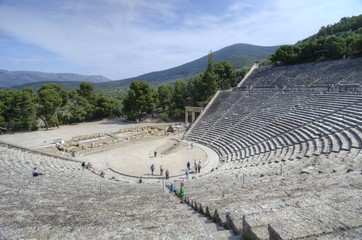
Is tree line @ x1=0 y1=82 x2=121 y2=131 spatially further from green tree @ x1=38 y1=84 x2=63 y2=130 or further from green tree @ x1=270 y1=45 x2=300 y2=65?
green tree @ x1=270 y1=45 x2=300 y2=65

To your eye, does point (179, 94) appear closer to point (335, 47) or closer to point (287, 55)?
point (287, 55)

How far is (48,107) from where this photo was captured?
35.5 m

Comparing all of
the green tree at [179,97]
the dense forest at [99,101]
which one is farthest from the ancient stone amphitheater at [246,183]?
the green tree at [179,97]

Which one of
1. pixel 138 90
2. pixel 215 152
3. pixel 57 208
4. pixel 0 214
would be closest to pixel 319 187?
pixel 57 208

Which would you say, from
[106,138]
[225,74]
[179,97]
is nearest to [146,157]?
[106,138]

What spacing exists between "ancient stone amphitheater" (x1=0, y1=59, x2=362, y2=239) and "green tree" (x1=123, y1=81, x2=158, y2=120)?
11.9 m

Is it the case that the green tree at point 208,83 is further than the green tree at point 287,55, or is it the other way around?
the green tree at point 287,55

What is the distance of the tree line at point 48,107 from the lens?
111 ft

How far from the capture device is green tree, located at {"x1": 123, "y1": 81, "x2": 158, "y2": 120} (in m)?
40.4

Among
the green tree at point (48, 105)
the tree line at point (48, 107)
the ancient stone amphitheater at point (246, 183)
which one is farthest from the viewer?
the green tree at point (48, 105)

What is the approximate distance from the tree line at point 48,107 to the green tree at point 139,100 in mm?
4618

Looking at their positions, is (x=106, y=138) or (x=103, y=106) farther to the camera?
(x=103, y=106)

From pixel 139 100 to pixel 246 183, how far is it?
106ft

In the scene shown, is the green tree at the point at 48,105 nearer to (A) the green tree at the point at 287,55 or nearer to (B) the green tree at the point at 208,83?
(B) the green tree at the point at 208,83
